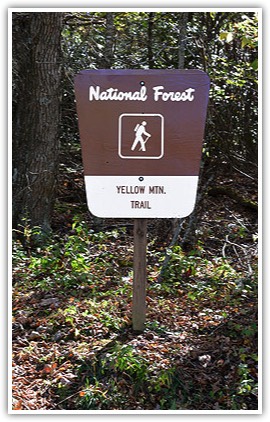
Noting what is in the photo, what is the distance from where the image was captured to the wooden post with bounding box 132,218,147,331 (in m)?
5.15

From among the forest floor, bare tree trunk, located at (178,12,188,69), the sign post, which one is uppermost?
bare tree trunk, located at (178,12,188,69)

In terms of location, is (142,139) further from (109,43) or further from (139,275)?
(109,43)

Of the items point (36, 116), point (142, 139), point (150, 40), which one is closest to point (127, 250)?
point (36, 116)

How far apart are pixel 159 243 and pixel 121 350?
2.53m

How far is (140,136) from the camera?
499 centimetres

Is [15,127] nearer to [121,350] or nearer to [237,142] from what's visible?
[237,142]

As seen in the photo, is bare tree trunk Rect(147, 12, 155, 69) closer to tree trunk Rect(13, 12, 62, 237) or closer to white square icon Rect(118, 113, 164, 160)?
tree trunk Rect(13, 12, 62, 237)

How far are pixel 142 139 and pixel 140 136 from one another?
28 millimetres

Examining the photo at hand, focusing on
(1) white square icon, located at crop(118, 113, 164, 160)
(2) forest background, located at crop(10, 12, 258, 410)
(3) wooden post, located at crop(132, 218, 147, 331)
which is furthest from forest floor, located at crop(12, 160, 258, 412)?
(1) white square icon, located at crop(118, 113, 164, 160)

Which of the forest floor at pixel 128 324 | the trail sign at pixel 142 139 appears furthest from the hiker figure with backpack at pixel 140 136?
the forest floor at pixel 128 324

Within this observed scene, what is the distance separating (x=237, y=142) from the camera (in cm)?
796

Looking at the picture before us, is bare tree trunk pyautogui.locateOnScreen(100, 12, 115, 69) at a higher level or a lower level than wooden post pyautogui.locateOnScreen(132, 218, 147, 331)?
higher

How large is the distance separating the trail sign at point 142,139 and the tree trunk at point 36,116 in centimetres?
236
